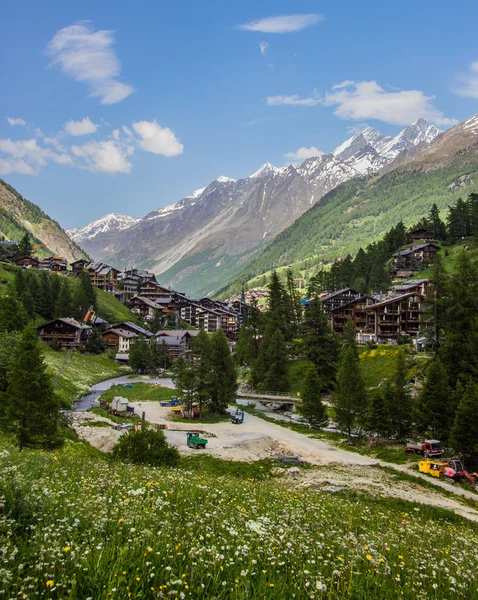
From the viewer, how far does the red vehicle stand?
135 feet

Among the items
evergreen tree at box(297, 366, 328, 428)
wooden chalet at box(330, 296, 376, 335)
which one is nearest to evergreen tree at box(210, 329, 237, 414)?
evergreen tree at box(297, 366, 328, 428)

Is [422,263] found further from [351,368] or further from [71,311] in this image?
[71,311]

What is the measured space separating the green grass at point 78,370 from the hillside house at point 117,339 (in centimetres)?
1033

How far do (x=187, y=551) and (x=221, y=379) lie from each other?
67.9m

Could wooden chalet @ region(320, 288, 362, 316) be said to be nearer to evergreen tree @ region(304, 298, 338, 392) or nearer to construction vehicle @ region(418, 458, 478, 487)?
evergreen tree @ region(304, 298, 338, 392)

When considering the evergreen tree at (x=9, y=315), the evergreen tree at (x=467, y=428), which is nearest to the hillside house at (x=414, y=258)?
the evergreen tree at (x=467, y=428)

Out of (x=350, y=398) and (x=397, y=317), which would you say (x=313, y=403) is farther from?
(x=397, y=317)

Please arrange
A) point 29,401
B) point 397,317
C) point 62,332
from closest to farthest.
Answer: point 29,401
point 397,317
point 62,332

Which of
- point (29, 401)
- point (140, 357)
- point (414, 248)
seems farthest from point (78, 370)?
point (414, 248)

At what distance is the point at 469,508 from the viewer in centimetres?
3250

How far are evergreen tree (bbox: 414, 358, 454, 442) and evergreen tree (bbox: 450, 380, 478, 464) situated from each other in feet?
17.7

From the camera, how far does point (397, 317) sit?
10269cm

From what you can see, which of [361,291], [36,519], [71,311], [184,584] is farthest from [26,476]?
[361,291]

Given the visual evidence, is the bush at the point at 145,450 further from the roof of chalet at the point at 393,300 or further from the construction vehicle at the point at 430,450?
the roof of chalet at the point at 393,300
